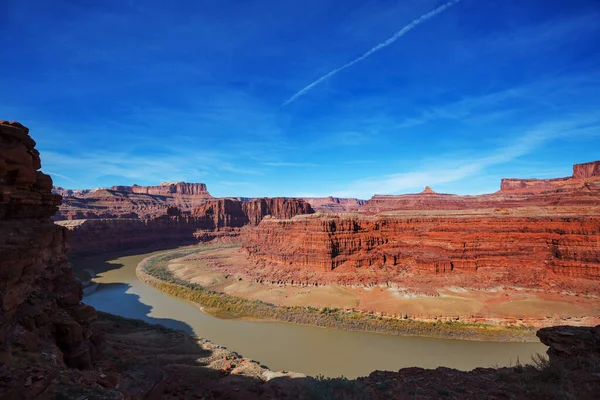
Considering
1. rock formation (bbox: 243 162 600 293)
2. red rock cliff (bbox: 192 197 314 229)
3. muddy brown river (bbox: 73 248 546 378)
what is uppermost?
red rock cliff (bbox: 192 197 314 229)

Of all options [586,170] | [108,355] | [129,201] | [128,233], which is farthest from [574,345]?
[129,201]

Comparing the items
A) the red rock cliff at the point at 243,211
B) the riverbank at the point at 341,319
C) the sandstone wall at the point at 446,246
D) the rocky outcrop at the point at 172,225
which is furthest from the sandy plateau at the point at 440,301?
the red rock cliff at the point at 243,211

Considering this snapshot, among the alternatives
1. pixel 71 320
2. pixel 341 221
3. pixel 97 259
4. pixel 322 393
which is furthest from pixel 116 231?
pixel 322 393

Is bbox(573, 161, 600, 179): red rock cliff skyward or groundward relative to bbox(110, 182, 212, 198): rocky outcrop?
groundward

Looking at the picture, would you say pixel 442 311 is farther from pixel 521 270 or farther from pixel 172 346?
pixel 172 346

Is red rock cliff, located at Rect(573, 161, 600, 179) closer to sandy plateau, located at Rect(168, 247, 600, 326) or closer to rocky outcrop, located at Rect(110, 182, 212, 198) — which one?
sandy plateau, located at Rect(168, 247, 600, 326)

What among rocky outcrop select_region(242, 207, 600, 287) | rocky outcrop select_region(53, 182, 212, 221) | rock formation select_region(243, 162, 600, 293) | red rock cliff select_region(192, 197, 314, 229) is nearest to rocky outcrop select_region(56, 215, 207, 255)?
red rock cliff select_region(192, 197, 314, 229)

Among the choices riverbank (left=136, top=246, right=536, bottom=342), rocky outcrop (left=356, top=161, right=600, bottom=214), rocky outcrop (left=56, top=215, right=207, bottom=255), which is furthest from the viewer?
rocky outcrop (left=56, top=215, right=207, bottom=255)
